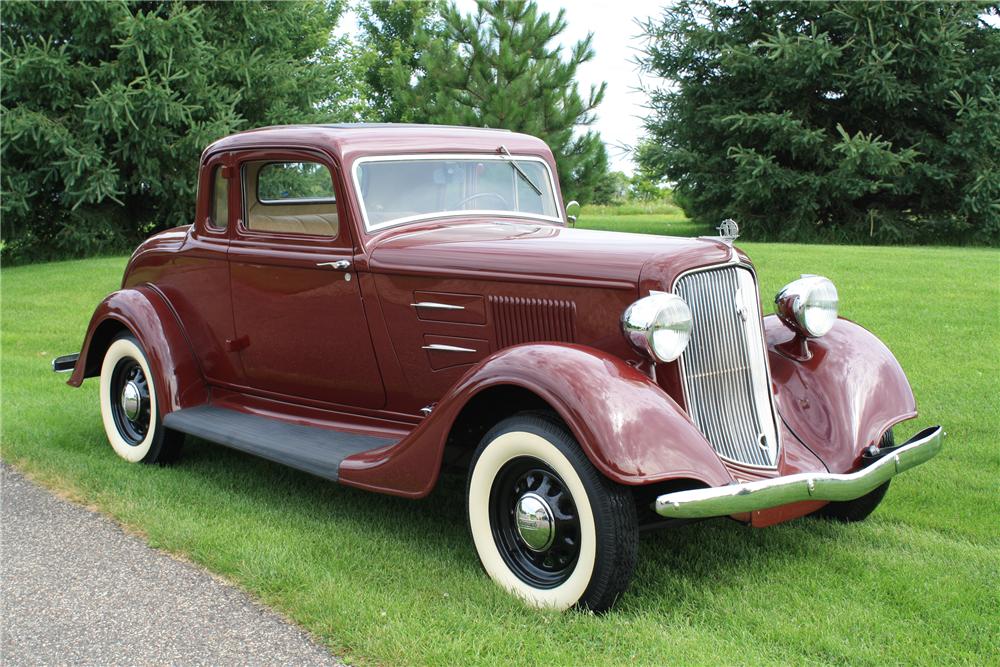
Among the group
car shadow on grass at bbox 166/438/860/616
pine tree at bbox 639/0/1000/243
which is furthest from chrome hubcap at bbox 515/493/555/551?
pine tree at bbox 639/0/1000/243

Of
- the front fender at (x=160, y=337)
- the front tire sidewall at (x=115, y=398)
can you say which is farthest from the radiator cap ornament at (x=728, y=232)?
the front tire sidewall at (x=115, y=398)

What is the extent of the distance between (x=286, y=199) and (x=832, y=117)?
51.2 ft

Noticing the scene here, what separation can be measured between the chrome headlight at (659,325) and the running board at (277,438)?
1394 mm

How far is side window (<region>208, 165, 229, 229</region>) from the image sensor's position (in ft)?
17.4

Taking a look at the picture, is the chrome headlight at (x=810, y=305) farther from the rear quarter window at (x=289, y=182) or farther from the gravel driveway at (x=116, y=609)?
the gravel driveway at (x=116, y=609)

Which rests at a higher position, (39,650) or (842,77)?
(842,77)

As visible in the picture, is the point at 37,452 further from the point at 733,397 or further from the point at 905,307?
the point at 905,307

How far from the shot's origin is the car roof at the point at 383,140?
4668mm

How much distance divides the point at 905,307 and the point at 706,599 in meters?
6.37

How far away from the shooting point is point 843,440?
4016mm

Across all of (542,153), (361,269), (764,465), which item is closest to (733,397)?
(764,465)

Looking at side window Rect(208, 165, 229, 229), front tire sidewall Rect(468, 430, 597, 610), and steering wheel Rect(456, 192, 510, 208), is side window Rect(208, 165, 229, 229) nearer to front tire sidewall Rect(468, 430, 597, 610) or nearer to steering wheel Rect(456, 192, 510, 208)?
steering wheel Rect(456, 192, 510, 208)

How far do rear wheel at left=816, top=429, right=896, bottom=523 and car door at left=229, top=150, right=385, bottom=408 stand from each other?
2163 mm

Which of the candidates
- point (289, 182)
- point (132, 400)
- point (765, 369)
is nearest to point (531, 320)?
point (765, 369)
